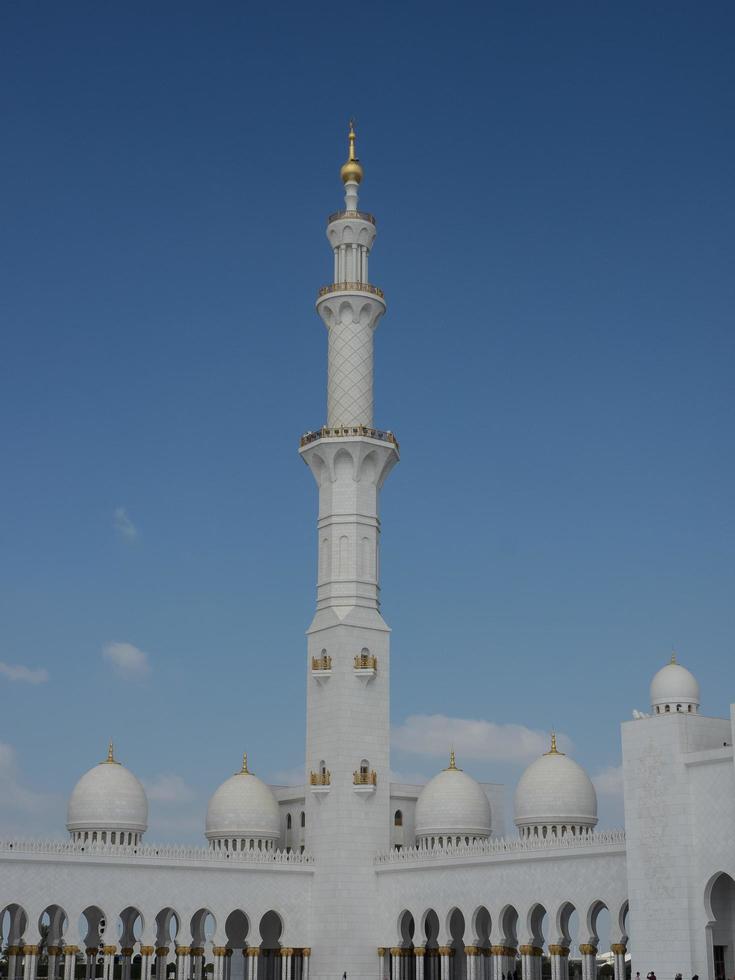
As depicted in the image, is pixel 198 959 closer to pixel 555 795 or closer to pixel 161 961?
pixel 161 961

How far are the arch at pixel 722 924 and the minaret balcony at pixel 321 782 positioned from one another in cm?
1833

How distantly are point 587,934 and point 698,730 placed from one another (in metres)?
8.80

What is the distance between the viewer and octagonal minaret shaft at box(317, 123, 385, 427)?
59.2 m

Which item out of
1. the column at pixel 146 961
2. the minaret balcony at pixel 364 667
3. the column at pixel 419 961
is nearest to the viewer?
the column at pixel 146 961

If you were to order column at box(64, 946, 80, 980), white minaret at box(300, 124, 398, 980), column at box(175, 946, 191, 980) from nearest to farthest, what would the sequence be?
1. column at box(64, 946, 80, 980)
2. column at box(175, 946, 191, 980)
3. white minaret at box(300, 124, 398, 980)

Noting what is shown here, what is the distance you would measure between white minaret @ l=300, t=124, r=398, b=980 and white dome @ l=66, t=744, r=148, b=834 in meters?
6.95

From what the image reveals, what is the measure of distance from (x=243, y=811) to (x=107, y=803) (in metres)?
5.88

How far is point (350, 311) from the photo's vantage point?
60.2m

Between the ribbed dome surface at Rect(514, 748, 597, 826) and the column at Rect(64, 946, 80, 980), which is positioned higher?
the ribbed dome surface at Rect(514, 748, 597, 826)

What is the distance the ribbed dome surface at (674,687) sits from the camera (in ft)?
142

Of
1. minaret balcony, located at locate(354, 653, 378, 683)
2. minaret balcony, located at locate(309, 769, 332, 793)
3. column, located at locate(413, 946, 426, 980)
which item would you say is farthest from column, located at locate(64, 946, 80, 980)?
minaret balcony, located at locate(354, 653, 378, 683)

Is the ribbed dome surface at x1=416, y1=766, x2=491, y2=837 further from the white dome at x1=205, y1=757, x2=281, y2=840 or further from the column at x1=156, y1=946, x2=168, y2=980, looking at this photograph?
the column at x1=156, y1=946, x2=168, y2=980

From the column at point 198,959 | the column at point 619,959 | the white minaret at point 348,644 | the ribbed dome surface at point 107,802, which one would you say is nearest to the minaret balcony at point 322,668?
Result: the white minaret at point 348,644

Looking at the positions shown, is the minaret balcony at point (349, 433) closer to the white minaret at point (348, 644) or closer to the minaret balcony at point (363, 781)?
the white minaret at point (348, 644)
